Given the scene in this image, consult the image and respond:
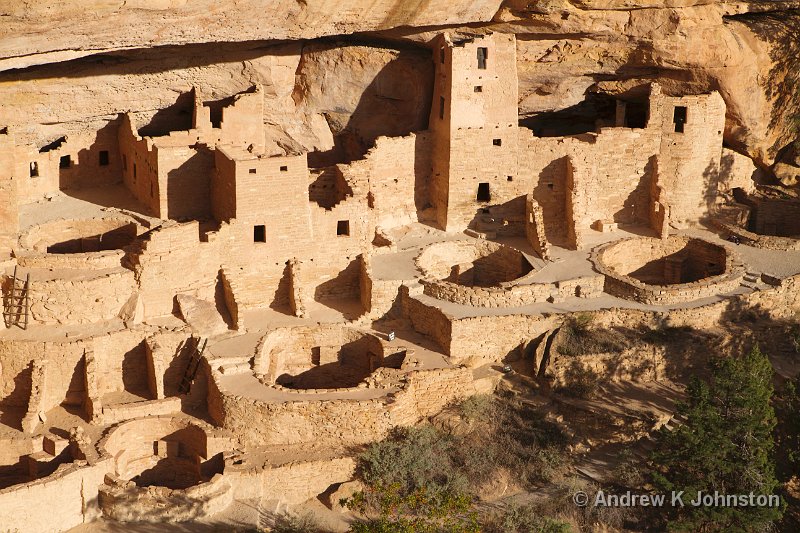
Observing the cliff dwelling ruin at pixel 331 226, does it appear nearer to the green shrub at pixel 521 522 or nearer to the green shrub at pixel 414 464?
the green shrub at pixel 414 464

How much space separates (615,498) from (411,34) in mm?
11525

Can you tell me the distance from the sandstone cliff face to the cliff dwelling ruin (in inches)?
2.9

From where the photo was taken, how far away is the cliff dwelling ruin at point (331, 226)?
1273 inches

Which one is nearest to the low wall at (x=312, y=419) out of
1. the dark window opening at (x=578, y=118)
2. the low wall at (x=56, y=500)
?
the low wall at (x=56, y=500)

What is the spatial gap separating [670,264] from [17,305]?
15443 mm

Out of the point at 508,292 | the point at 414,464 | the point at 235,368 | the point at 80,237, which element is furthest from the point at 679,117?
the point at 80,237

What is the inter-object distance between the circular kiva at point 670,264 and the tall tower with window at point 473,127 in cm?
286

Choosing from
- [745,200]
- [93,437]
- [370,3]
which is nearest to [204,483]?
[93,437]

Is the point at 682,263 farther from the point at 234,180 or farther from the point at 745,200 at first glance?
the point at 234,180

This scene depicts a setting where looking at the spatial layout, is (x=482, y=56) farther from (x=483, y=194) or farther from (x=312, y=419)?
(x=312, y=419)

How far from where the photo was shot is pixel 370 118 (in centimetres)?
3841

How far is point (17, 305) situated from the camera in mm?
33000

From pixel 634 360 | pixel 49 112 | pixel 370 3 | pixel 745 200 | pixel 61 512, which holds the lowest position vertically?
pixel 61 512

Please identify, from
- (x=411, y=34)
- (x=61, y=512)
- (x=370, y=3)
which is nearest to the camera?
(x=61, y=512)
